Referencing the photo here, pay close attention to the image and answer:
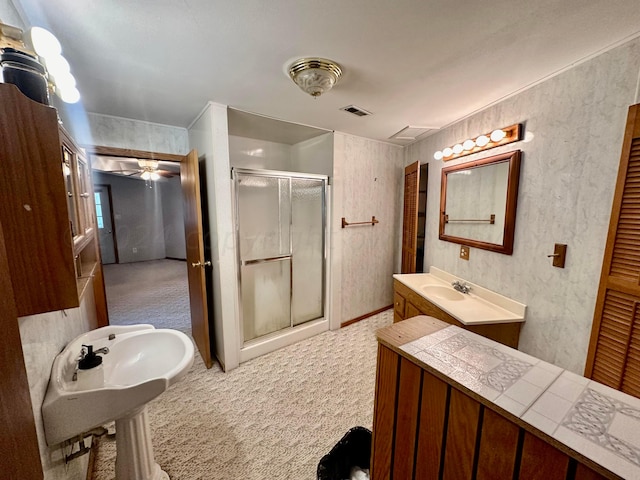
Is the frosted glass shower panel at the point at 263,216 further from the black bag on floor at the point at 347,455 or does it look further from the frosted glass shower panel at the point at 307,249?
Result: the black bag on floor at the point at 347,455

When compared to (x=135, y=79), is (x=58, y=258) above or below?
below

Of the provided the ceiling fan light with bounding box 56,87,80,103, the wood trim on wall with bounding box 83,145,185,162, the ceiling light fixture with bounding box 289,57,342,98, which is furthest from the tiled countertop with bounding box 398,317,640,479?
the wood trim on wall with bounding box 83,145,185,162

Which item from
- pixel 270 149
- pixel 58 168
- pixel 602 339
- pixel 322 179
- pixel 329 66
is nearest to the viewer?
pixel 58 168

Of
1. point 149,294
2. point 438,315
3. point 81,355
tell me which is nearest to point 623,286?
point 438,315

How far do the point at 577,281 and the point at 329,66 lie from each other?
1887 mm

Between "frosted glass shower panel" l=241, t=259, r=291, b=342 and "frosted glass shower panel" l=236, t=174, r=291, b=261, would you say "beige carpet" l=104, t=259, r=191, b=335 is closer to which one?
"frosted glass shower panel" l=241, t=259, r=291, b=342

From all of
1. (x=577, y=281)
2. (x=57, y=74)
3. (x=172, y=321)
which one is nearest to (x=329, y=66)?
(x=57, y=74)

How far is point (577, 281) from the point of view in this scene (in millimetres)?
1431

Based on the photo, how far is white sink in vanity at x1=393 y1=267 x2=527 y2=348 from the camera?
173 cm

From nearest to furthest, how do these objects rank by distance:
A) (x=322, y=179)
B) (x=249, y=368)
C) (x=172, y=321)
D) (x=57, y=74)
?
(x=57, y=74), (x=249, y=368), (x=322, y=179), (x=172, y=321)

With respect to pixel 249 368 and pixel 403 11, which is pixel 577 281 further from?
pixel 249 368

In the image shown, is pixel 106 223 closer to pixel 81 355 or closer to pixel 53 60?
Answer: pixel 81 355

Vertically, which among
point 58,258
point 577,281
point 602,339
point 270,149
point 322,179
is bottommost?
point 602,339

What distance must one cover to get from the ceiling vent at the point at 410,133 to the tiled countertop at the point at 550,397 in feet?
7.28
